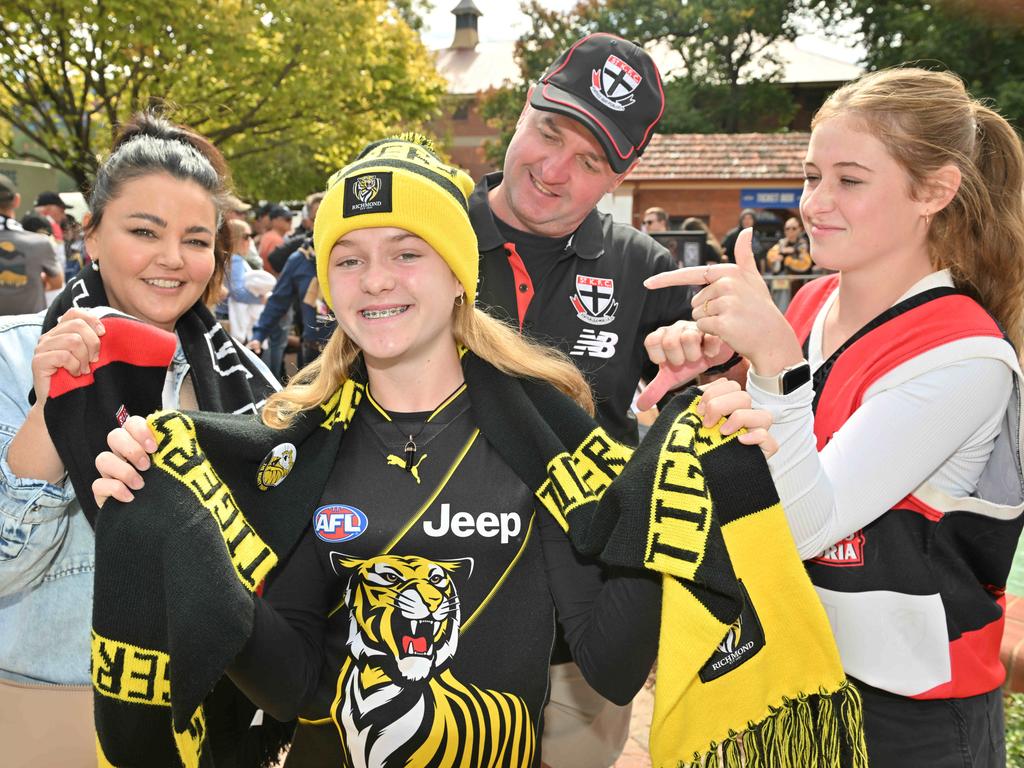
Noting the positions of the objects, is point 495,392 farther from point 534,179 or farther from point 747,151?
point 747,151

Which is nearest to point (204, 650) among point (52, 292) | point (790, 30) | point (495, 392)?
point (495, 392)

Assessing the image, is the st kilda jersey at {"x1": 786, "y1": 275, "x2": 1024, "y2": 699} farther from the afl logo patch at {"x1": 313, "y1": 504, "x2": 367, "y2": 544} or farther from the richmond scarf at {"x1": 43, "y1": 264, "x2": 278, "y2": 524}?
the richmond scarf at {"x1": 43, "y1": 264, "x2": 278, "y2": 524}

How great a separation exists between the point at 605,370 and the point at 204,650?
5.55 feet

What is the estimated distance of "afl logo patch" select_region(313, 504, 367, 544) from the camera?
2.02 meters

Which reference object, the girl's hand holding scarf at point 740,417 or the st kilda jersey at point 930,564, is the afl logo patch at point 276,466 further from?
the st kilda jersey at point 930,564

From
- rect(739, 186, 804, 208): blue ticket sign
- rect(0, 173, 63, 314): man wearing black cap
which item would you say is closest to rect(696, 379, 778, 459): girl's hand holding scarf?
rect(0, 173, 63, 314): man wearing black cap

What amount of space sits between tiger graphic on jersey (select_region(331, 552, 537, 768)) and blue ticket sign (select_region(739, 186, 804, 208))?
22.3m

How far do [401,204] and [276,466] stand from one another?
0.69 metres

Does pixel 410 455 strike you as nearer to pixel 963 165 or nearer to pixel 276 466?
pixel 276 466

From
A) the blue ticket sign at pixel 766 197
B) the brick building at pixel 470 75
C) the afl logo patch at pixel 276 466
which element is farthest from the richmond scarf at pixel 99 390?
the brick building at pixel 470 75

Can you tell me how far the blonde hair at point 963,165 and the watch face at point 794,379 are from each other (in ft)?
2.05

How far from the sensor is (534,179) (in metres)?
3.00

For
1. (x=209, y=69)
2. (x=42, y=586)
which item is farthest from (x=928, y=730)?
(x=209, y=69)

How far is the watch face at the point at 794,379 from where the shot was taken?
1712 mm
